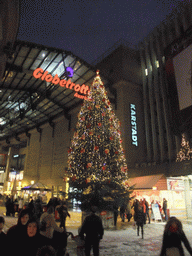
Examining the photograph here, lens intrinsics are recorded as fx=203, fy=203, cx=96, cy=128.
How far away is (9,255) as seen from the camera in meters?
2.85

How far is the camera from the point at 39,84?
26.4 m

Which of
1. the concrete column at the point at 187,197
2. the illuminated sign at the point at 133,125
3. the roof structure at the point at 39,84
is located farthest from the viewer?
the illuminated sign at the point at 133,125

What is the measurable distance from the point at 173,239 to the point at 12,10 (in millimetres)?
11628

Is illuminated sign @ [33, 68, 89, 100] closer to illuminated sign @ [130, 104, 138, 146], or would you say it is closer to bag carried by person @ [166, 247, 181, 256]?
illuminated sign @ [130, 104, 138, 146]

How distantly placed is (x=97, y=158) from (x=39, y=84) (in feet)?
59.1

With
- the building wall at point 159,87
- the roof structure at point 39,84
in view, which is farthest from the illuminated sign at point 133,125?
the roof structure at point 39,84

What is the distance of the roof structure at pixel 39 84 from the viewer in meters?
20.3

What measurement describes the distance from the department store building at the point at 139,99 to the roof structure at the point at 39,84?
0.32ft

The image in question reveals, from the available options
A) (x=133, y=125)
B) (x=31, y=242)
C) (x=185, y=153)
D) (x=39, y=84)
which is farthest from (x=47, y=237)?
(x=39, y=84)

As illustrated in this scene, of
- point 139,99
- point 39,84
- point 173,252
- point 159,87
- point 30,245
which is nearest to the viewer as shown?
point 30,245

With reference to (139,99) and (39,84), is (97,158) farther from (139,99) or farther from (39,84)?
(39,84)

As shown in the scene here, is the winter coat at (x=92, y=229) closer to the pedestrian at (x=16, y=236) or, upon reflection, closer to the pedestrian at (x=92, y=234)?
the pedestrian at (x=92, y=234)

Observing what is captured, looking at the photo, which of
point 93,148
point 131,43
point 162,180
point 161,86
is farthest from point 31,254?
point 131,43

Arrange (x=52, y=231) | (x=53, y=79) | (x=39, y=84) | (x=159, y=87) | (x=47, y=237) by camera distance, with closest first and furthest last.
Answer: (x=47, y=237) → (x=52, y=231) → (x=53, y=79) → (x=159, y=87) → (x=39, y=84)
